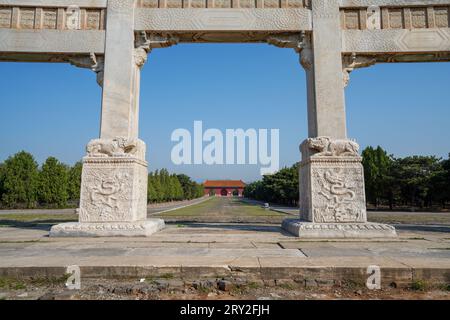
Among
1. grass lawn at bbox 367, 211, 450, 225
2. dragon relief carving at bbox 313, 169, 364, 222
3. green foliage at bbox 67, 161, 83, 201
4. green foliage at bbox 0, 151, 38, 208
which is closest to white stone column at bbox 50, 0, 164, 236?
dragon relief carving at bbox 313, 169, 364, 222

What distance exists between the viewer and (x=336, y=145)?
575 cm

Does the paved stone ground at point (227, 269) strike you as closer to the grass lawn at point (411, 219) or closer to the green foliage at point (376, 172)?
the grass lawn at point (411, 219)

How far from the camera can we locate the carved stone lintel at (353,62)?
6383 millimetres

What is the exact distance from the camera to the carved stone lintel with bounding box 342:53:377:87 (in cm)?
638

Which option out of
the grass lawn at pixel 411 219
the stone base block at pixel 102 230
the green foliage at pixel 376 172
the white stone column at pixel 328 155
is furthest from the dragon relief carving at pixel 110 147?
the green foliage at pixel 376 172

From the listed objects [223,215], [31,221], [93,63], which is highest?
[93,63]

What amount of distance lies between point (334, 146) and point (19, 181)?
119ft

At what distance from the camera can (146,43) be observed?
653 centimetres

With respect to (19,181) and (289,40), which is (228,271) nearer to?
(289,40)

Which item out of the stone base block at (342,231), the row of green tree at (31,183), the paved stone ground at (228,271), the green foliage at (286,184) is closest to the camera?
the paved stone ground at (228,271)

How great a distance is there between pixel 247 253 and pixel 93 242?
271 centimetres

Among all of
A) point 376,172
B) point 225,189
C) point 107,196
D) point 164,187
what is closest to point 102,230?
point 107,196
